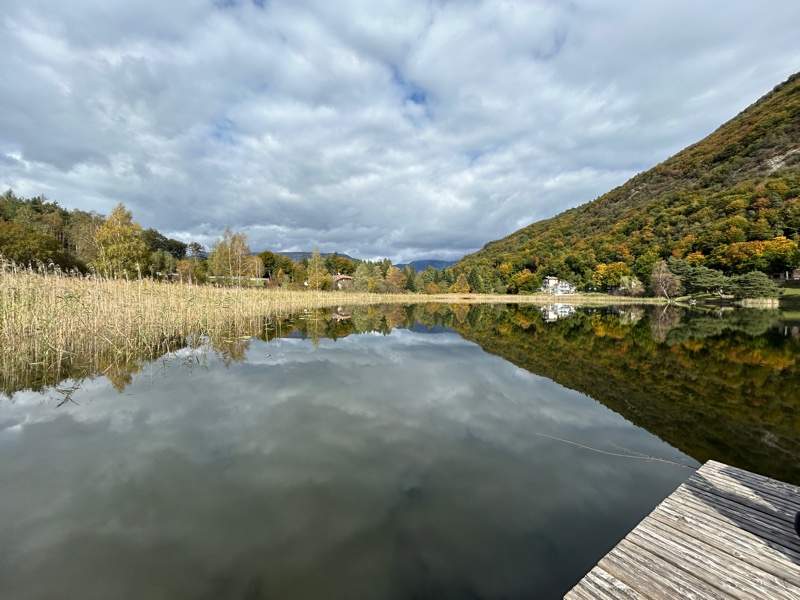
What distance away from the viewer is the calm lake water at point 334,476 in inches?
111

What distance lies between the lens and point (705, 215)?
2876 inches

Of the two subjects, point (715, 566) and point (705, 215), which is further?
point (705, 215)

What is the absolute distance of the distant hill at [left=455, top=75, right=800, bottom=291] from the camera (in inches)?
2309

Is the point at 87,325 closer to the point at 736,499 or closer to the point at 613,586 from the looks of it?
the point at 613,586

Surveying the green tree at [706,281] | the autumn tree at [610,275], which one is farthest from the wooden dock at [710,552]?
the autumn tree at [610,275]

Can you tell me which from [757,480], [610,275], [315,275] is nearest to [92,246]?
[315,275]

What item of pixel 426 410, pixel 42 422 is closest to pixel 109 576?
pixel 42 422

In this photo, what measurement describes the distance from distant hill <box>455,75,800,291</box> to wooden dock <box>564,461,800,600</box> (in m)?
69.7

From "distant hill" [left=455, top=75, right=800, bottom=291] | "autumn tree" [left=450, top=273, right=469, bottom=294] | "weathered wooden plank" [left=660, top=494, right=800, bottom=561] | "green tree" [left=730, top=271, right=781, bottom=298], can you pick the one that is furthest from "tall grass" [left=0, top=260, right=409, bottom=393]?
"distant hill" [left=455, top=75, right=800, bottom=291]

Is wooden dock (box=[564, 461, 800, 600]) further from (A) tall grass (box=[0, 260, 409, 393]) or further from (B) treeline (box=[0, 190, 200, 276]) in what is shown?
(B) treeline (box=[0, 190, 200, 276])

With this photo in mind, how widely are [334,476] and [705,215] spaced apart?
3811 inches

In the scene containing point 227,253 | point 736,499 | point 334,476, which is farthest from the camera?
point 227,253

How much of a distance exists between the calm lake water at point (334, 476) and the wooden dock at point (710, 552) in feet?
1.52

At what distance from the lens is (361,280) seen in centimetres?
5872
